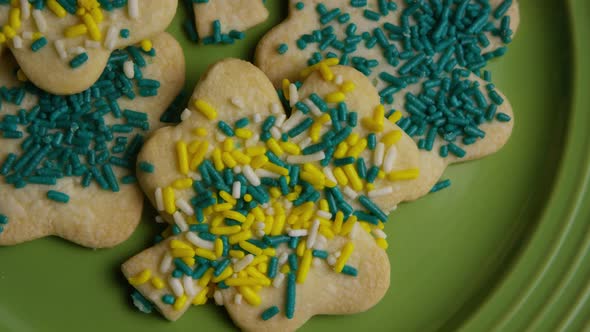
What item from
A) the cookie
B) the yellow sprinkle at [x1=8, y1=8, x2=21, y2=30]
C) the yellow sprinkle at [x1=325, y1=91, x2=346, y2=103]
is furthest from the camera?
the cookie

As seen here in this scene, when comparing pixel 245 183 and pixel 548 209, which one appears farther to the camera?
pixel 548 209

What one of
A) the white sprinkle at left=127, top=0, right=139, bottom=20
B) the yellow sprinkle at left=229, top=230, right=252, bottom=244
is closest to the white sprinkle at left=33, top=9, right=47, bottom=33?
Answer: the white sprinkle at left=127, top=0, right=139, bottom=20

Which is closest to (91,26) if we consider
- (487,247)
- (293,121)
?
(293,121)

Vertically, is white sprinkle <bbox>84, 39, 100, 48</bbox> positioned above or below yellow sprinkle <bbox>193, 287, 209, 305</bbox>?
above

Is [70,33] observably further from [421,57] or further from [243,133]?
[421,57]

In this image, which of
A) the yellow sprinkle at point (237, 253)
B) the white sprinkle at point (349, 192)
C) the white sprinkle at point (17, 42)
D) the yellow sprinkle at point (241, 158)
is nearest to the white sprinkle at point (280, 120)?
the yellow sprinkle at point (241, 158)

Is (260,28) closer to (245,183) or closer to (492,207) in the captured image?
(245,183)

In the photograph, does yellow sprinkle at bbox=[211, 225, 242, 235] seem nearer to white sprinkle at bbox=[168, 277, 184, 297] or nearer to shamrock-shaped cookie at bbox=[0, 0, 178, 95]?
white sprinkle at bbox=[168, 277, 184, 297]

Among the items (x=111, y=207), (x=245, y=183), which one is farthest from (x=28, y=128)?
(x=245, y=183)
